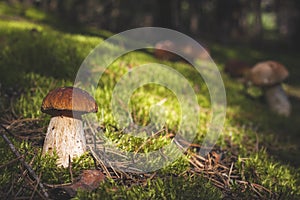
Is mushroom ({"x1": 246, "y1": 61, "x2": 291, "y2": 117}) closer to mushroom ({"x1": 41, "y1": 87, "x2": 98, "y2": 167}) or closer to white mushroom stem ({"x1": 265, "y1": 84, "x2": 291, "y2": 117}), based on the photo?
white mushroom stem ({"x1": 265, "y1": 84, "x2": 291, "y2": 117})

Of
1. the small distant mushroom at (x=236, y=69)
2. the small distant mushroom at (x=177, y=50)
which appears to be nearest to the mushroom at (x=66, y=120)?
the small distant mushroom at (x=177, y=50)

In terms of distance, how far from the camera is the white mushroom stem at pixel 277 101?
15.7 ft

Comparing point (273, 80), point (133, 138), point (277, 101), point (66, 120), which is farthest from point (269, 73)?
point (66, 120)

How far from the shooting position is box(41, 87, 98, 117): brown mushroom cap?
6.23ft

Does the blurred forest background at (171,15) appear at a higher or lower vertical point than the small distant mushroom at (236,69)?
higher

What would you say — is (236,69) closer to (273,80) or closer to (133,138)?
(273,80)

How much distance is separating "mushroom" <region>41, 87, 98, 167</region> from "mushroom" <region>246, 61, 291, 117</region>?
3509 millimetres

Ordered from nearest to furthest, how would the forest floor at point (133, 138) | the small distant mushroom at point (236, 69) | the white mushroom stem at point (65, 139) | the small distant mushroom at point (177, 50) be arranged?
the forest floor at point (133, 138) → the white mushroom stem at point (65, 139) → the small distant mushroom at point (177, 50) → the small distant mushroom at point (236, 69)

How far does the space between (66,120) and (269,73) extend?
12.0 ft

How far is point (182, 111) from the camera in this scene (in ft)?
11.3

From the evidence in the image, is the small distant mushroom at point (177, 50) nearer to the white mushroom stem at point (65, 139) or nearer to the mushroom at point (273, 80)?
the mushroom at point (273, 80)

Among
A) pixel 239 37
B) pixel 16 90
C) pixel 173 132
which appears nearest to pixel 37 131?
pixel 16 90

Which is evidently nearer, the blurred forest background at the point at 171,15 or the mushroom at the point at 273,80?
the mushroom at the point at 273,80

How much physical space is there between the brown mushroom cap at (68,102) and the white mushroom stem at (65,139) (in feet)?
0.36
